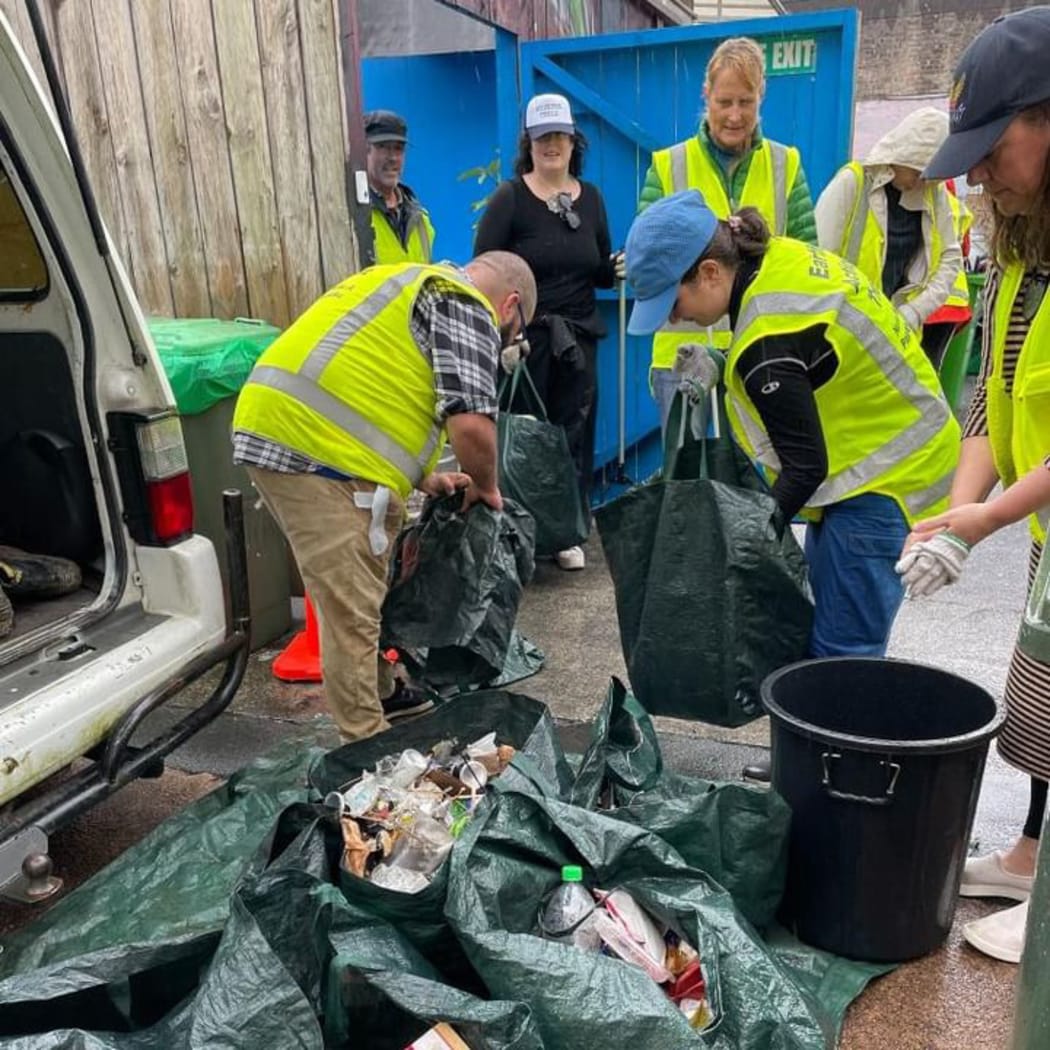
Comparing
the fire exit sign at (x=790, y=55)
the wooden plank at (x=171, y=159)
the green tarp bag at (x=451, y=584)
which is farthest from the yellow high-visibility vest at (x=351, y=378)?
the fire exit sign at (x=790, y=55)

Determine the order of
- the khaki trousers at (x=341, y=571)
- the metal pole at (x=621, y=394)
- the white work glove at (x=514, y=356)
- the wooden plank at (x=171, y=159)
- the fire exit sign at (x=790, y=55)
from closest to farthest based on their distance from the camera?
the khaki trousers at (x=341, y=571), the white work glove at (x=514, y=356), the wooden plank at (x=171, y=159), the fire exit sign at (x=790, y=55), the metal pole at (x=621, y=394)

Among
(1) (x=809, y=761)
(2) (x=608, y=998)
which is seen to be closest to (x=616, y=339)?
(1) (x=809, y=761)

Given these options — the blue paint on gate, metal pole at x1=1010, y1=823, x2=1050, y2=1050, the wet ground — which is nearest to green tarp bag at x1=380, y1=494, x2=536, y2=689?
the wet ground

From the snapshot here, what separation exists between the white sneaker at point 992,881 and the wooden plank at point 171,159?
3543 millimetres

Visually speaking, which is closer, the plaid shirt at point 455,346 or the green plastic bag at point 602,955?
the green plastic bag at point 602,955

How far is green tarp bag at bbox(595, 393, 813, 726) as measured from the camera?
2.41 metres

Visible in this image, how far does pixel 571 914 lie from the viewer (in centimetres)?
194

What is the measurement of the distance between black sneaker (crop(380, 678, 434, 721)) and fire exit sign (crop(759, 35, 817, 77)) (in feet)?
9.96

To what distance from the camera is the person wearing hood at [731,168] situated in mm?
3617

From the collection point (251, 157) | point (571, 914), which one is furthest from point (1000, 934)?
point (251, 157)

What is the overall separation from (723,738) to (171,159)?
10.3ft

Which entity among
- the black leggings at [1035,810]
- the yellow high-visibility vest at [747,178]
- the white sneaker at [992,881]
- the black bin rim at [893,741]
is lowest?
the white sneaker at [992,881]

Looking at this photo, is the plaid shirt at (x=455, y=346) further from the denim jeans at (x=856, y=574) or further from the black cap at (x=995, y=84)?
the black cap at (x=995, y=84)

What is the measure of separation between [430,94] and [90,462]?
205 inches
